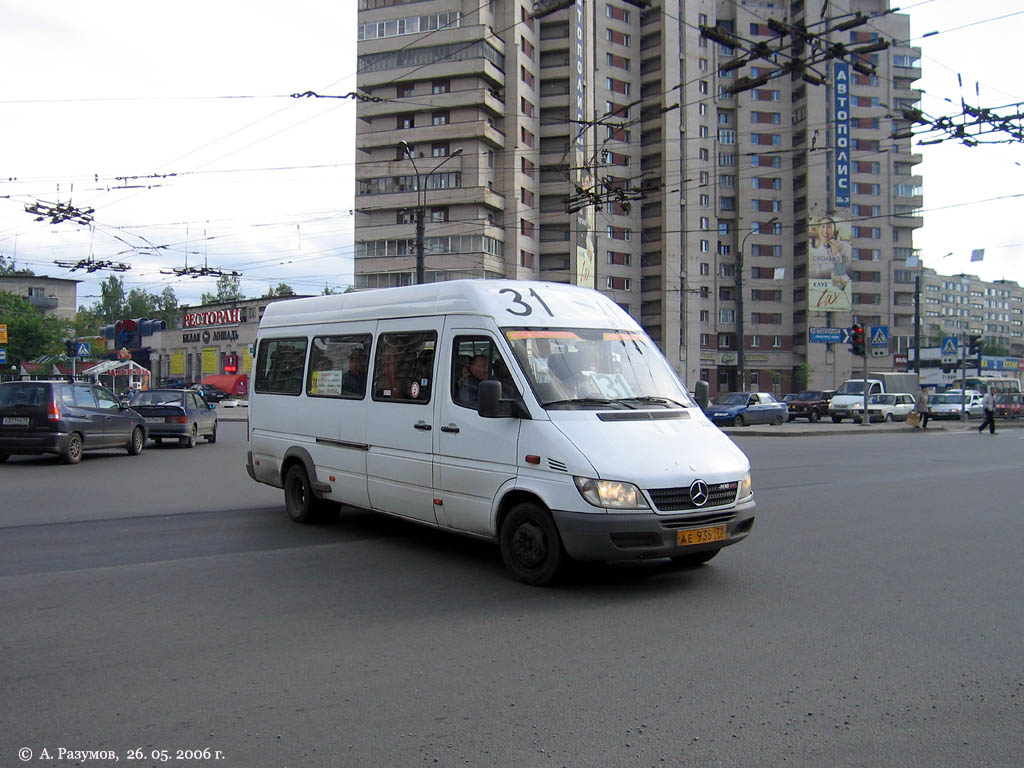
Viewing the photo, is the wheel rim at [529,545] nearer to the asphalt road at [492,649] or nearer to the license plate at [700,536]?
the asphalt road at [492,649]

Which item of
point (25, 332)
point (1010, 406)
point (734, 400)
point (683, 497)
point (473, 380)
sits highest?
point (25, 332)

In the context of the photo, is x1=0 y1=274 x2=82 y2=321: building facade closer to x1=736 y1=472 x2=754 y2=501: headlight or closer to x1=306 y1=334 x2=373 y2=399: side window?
x1=306 y1=334 x2=373 y2=399: side window

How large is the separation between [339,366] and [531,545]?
3440 mm

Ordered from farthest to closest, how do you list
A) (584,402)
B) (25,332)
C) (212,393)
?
(25,332) < (212,393) < (584,402)

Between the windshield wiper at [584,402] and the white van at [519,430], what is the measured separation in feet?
0.05

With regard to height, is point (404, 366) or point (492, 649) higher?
point (404, 366)

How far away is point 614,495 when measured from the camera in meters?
6.07

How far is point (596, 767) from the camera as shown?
3506 mm

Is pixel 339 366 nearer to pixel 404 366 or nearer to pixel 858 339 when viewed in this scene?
pixel 404 366

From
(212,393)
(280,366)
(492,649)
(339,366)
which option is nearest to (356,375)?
(339,366)

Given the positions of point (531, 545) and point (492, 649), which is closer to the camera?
point (492, 649)

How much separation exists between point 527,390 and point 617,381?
0.83 m

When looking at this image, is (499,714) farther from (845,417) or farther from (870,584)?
(845,417)

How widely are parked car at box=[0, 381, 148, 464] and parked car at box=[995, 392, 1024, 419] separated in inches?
1546
